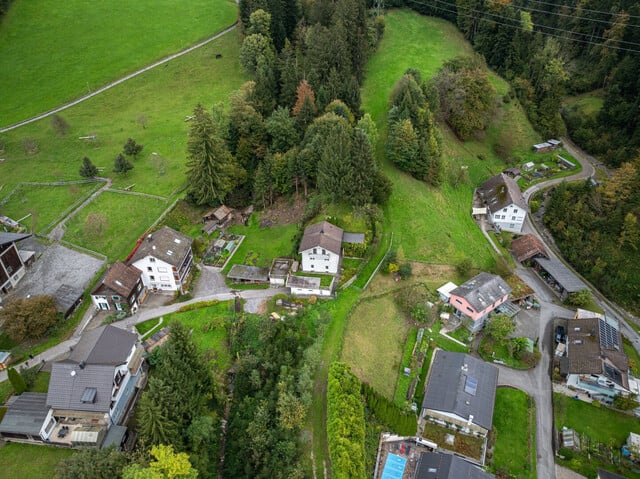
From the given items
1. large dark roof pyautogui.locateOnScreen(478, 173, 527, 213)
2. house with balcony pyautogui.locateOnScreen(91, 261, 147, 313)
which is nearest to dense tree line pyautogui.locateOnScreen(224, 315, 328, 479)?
house with balcony pyautogui.locateOnScreen(91, 261, 147, 313)

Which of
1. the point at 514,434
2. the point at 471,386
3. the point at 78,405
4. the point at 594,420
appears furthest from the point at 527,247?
the point at 78,405

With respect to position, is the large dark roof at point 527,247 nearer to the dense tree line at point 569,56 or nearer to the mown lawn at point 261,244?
the dense tree line at point 569,56

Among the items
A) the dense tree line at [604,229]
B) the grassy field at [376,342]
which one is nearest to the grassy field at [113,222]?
the grassy field at [376,342]

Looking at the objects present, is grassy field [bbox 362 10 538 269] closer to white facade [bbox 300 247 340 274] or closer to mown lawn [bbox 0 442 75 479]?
white facade [bbox 300 247 340 274]

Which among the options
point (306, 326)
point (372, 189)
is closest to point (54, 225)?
point (306, 326)

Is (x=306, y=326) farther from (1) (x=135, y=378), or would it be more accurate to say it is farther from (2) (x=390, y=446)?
(1) (x=135, y=378)

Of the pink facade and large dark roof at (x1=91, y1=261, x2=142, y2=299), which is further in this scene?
the pink facade
